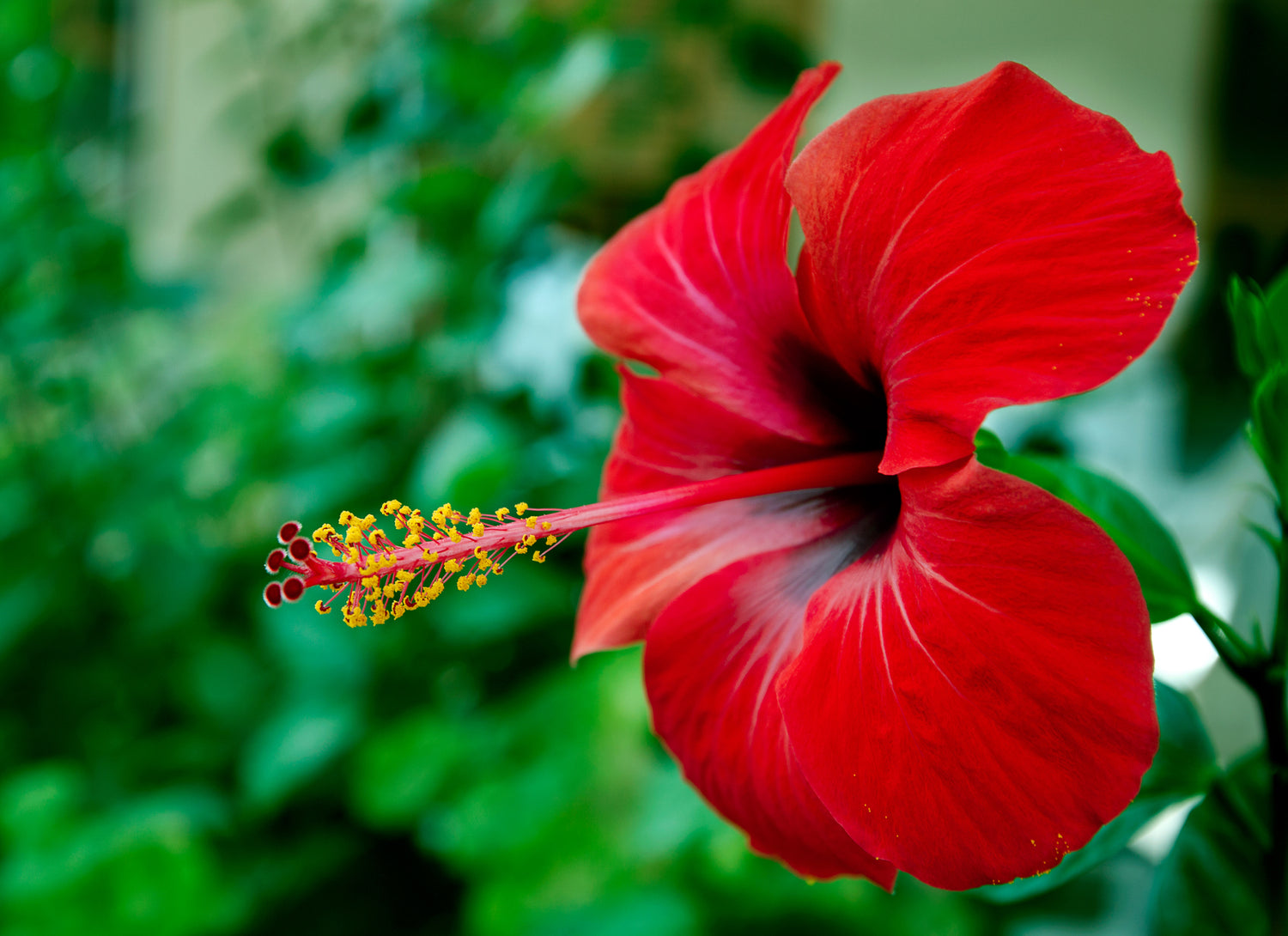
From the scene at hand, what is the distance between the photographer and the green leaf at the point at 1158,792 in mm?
332

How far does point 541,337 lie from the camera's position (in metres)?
1.24

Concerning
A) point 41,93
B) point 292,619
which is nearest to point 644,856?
point 292,619

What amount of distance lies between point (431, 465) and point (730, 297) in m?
0.72

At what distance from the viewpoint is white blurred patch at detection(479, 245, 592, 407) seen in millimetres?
1216

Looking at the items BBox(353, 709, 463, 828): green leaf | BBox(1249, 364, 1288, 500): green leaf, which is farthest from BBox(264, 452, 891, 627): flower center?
BBox(353, 709, 463, 828): green leaf

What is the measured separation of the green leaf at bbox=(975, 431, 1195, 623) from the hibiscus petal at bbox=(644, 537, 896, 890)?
8 centimetres

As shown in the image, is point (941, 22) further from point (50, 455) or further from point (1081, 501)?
point (50, 455)

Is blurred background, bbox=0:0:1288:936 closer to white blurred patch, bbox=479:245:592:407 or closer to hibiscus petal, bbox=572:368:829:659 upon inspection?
white blurred patch, bbox=479:245:592:407

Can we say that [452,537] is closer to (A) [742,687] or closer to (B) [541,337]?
(A) [742,687]

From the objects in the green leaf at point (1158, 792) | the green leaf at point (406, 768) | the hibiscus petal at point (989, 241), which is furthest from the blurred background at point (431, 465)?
the hibiscus petal at point (989, 241)

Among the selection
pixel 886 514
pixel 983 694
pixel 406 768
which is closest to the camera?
pixel 983 694

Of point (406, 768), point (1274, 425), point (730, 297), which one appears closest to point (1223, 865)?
point (1274, 425)

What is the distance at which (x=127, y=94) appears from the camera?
2941 millimetres

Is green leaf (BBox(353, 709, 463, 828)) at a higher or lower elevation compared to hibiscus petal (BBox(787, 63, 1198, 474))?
lower
